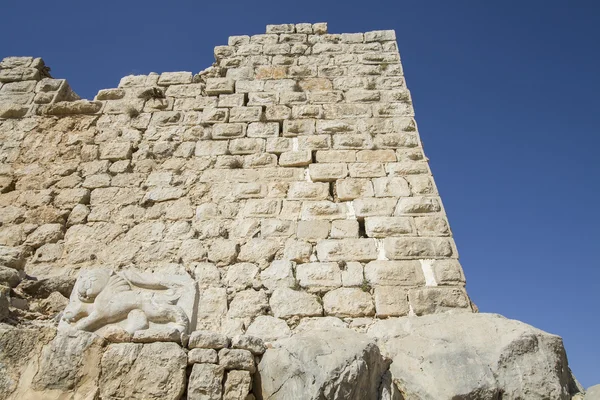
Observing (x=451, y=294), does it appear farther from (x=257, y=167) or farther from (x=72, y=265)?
(x=72, y=265)

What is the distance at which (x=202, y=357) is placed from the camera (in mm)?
2332

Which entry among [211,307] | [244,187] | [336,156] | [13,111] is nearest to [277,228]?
[244,187]

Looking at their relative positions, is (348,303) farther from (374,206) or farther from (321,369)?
(321,369)

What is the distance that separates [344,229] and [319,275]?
1.60 ft

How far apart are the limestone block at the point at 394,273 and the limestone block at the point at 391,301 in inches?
2.0

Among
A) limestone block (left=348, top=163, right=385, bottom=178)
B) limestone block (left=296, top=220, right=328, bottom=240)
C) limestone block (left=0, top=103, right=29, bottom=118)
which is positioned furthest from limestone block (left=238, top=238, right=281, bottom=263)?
limestone block (left=0, top=103, right=29, bottom=118)

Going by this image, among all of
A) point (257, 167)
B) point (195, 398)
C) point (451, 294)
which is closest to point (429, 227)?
point (451, 294)

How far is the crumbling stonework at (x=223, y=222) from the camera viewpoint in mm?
2379

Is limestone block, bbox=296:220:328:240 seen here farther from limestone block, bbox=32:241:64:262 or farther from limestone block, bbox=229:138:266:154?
limestone block, bbox=32:241:64:262

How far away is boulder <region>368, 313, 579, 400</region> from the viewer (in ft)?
8.02

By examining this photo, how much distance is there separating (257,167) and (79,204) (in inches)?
67.1

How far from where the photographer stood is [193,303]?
118 inches

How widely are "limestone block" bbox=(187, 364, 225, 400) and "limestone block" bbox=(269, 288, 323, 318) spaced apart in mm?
1046

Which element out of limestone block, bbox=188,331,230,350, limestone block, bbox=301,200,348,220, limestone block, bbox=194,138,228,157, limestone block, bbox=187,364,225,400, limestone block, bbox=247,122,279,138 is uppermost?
limestone block, bbox=247,122,279,138
